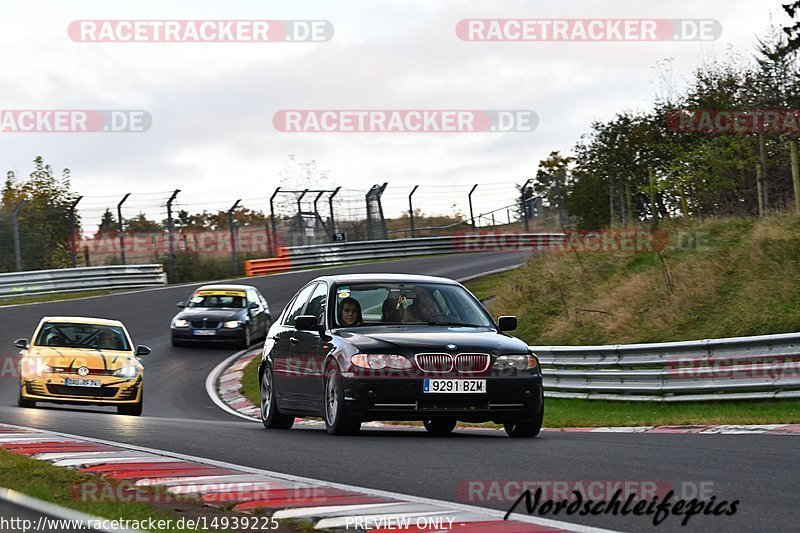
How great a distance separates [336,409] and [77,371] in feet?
23.1

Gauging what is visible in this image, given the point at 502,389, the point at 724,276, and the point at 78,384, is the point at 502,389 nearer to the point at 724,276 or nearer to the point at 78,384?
the point at 78,384

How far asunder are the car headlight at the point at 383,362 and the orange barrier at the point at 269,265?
3063cm

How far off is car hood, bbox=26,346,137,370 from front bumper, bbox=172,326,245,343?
29.0 ft

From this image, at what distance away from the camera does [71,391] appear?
16031 mm

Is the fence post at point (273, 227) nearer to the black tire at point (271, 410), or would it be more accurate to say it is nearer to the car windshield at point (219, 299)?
the car windshield at point (219, 299)

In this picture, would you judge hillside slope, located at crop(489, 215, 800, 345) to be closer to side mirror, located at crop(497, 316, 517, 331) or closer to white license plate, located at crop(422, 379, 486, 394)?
side mirror, located at crop(497, 316, 517, 331)

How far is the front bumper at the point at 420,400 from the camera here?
9.83m

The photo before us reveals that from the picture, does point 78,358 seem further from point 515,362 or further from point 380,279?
point 515,362

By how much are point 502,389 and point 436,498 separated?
3.62 metres

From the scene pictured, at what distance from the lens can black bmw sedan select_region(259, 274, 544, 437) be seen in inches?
388

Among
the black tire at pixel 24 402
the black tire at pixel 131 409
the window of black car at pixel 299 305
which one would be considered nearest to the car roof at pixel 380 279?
the window of black car at pixel 299 305

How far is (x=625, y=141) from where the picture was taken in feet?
106

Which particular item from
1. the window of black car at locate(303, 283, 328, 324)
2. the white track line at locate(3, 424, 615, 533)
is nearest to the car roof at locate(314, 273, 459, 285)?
the window of black car at locate(303, 283, 328, 324)

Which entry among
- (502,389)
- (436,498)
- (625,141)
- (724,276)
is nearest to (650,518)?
(436,498)
